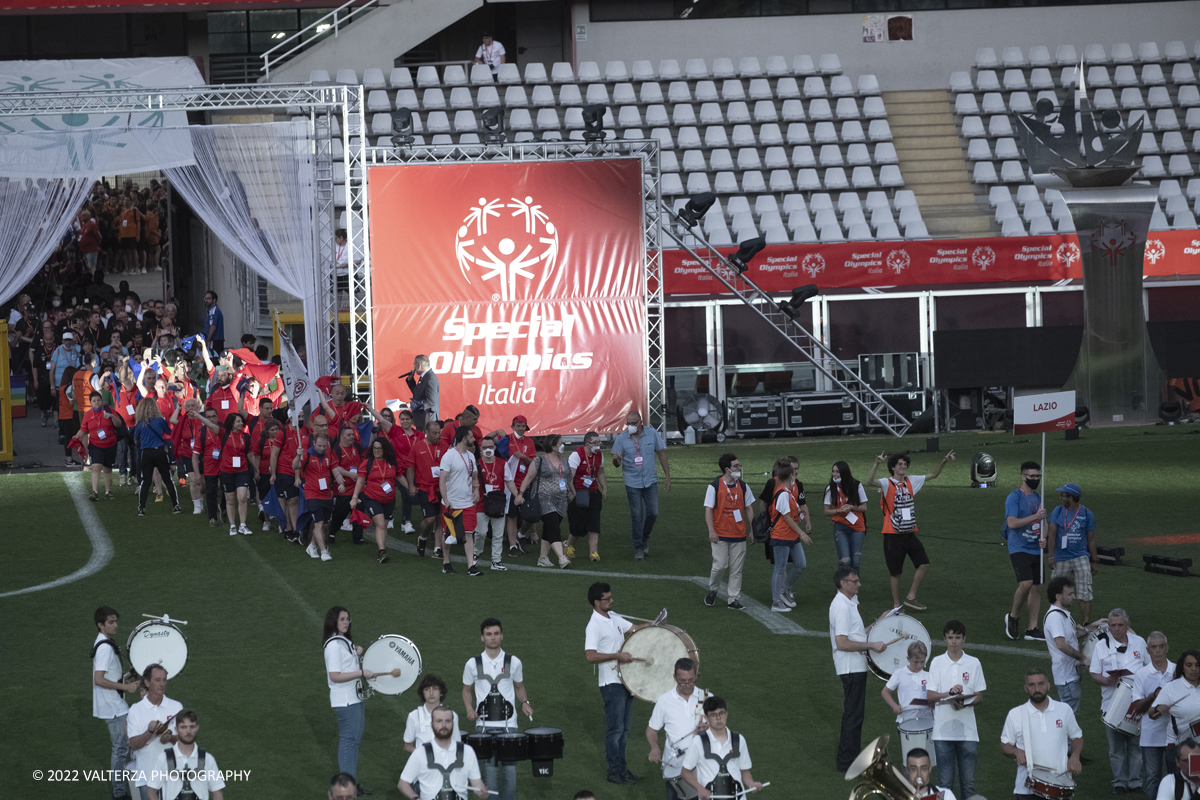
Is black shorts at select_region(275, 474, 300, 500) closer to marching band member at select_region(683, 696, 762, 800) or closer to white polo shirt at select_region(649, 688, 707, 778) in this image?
white polo shirt at select_region(649, 688, 707, 778)

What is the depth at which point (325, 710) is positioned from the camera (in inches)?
458

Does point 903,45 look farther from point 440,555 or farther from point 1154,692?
point 1154,692

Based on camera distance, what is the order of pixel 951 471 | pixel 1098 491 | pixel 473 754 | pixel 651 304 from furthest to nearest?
pixel 651 304 → pixel 951 471 → pixel 1098 491 → pixel 473 754

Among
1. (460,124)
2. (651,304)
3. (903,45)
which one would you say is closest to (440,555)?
(651,304)

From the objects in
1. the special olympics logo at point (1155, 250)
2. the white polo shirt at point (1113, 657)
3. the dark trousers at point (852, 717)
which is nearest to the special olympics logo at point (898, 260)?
the special olympics logo at point (1155, 250)

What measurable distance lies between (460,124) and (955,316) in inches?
460

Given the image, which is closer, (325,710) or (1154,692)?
(1154,692)

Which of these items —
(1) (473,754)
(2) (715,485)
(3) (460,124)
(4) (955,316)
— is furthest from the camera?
(3) (460,124)

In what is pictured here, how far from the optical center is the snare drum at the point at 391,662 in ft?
31.0

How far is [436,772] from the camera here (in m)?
8.18

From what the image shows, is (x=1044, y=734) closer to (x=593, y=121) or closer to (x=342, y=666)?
(x=342, y=666)

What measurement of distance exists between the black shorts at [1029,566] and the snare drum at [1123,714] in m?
3.26

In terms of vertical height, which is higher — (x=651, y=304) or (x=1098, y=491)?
(x=651, y=304)

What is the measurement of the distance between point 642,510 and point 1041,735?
8374 millimetres
